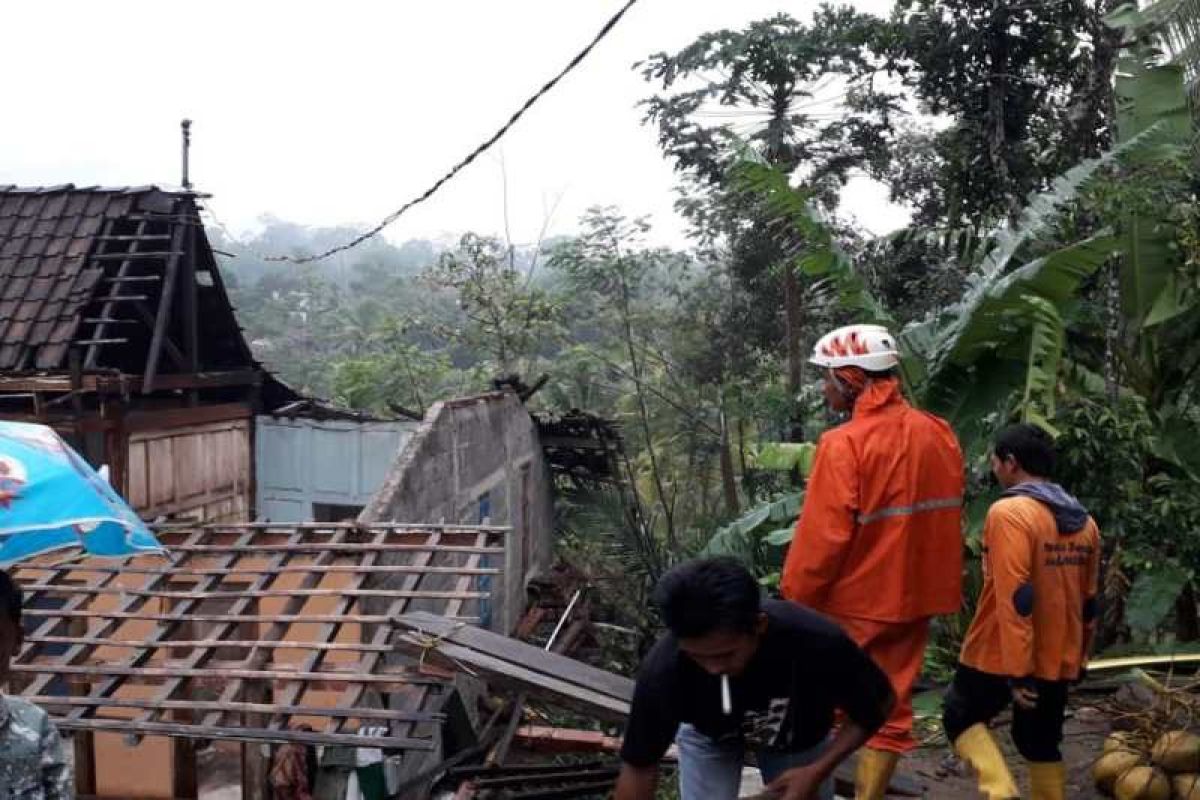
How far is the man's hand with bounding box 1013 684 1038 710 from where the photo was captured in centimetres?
366

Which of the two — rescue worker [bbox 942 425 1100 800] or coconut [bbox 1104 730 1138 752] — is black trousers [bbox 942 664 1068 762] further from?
coconut [bbox 1104 730 1138 752]

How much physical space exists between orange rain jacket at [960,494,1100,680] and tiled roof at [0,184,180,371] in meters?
7.34

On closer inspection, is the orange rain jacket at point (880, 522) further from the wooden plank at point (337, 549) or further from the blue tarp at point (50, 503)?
the blue tarp at point (50, 503)

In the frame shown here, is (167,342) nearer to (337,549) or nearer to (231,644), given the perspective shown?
(337,549)

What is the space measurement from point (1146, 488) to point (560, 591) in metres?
8.63

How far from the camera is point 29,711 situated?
2439 millimetres

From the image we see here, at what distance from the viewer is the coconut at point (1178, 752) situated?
13.5 ft

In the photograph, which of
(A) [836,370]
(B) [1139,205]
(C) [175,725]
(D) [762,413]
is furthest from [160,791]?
(D) [762,413]

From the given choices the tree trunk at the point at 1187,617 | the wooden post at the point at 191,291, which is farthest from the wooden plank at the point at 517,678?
the wooden post at the point at 191,291

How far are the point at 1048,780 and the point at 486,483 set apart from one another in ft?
26.9

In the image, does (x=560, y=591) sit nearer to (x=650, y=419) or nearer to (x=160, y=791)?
(x=650, y=419)

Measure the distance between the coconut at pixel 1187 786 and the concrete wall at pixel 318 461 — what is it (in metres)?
8.58

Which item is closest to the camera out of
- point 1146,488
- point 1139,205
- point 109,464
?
point 1139,205

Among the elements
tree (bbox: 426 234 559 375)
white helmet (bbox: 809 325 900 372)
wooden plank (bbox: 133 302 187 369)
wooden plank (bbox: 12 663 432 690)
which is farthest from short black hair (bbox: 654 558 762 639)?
tree (bbox: 426 234 559 375)
